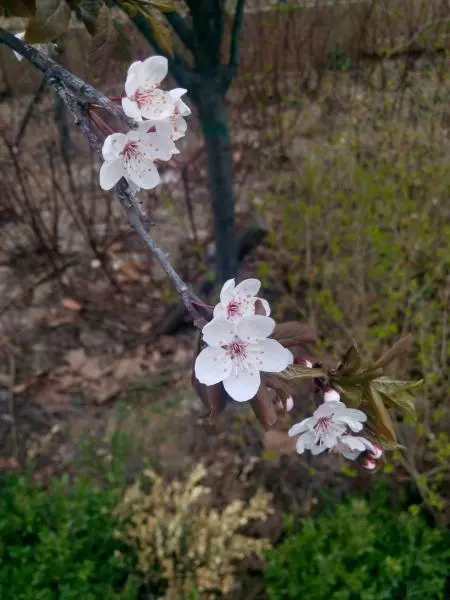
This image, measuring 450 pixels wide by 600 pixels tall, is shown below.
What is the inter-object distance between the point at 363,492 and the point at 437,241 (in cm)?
121

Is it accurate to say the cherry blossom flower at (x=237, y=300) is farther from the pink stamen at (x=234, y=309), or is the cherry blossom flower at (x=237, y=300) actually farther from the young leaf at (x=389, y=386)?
the young leaf at (x=389, y=386)

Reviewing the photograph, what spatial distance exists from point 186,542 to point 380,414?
1.47 metres

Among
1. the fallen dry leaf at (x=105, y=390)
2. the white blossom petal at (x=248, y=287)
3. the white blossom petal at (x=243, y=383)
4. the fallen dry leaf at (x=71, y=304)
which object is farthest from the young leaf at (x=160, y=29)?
the fallen dry leaf at (x=71, y=304)

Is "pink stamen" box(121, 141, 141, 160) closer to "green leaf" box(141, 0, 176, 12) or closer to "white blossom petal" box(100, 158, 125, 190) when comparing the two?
"white blossom petal" box(100, 158, 125, 190)

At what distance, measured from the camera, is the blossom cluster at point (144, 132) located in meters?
0.85

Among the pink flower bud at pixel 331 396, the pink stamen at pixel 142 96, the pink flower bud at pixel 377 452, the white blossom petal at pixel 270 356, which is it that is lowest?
the pink flower bud at pixel 377 452

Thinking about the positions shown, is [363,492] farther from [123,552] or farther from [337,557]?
[123,552]

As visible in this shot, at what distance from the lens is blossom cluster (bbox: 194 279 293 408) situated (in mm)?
836

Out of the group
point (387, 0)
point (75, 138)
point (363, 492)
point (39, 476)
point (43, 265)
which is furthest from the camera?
point (75, 138)

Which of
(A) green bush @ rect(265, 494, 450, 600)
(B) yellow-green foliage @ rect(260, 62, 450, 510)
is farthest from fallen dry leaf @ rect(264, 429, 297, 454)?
(B) yellow-green foliage @ rect(260, 62, 450, 510)

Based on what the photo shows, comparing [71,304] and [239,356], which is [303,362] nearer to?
[239,356]

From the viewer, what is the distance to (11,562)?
2.09 meters

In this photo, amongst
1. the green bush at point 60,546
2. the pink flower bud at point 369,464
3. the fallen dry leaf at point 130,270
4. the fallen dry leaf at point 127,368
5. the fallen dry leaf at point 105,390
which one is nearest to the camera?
the pink flower bud at point 369,464

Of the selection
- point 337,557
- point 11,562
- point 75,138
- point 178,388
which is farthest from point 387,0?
point 11,562
